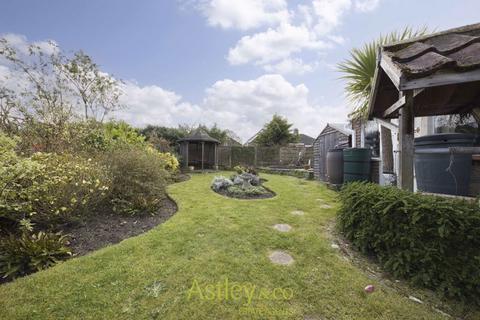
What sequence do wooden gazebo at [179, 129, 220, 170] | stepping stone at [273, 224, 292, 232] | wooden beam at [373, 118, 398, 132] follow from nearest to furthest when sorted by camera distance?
wooden beam at [373, 118, 398, 132] < stepping stone at [273, 224, 292, 232] < wooden gazebo at [179, 129, 220, 170]

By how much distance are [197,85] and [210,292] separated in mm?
10887

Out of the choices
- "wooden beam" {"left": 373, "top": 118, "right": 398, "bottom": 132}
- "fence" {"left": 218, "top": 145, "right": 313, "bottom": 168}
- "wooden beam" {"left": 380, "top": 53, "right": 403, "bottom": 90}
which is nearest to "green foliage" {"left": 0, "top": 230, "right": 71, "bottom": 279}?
"wooden beam" {"left": 380, "top": 53, "right": 403, "bottom": 90}

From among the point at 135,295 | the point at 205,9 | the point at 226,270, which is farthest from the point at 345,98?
the point at 135,295

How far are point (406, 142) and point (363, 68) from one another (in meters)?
3.32

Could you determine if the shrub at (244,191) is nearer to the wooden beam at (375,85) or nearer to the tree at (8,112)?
the wooden beam at (375,85)

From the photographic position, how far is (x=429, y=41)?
9.12ft

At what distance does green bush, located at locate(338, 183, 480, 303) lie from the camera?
6.32 feet

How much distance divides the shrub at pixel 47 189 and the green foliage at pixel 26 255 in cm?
49

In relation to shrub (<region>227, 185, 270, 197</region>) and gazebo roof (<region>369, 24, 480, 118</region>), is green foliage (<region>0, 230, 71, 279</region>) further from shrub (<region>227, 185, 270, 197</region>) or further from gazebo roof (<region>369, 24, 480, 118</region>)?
gazebo roof (<region>369, 24, 480, 118</region>)

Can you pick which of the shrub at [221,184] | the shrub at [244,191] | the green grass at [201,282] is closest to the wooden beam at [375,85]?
the green grass at [201,282]

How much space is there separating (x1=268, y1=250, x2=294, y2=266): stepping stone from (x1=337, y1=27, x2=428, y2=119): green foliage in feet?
12.7

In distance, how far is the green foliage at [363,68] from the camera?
4840 millimetres

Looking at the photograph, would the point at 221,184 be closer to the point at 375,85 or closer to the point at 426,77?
the point at 375,85

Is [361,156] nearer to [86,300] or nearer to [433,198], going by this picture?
[433,198]
